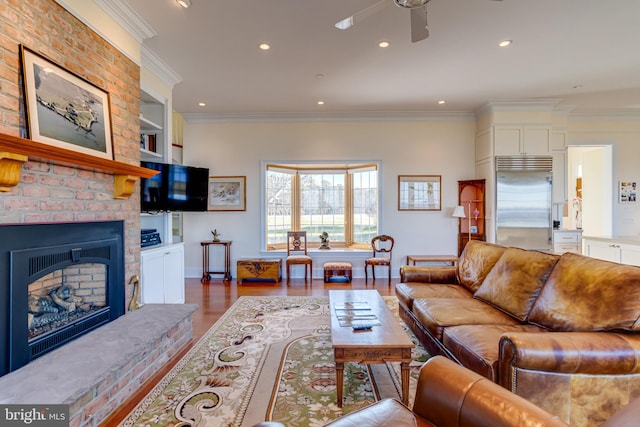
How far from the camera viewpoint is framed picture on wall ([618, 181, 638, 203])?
571 centimetres

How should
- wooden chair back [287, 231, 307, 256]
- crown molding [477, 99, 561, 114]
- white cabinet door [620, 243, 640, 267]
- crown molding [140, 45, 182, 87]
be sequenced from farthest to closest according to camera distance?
wooden chair back [287, 231, 307, 256] → crown molding [477, 99, 561, 114] → white cabinet door [620, 243, 640, 267] → crown molding [140, 45, 182, 87]

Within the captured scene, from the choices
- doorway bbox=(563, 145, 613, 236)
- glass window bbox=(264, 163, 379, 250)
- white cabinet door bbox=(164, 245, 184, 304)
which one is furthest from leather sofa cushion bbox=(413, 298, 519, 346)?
doorway bbox=(563, 145, 613, 236)

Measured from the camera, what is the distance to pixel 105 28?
2.66 meters

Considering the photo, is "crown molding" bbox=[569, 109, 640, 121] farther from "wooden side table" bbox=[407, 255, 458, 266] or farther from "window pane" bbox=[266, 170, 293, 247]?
"window pane" bbox=[266, 170, 293, 247]

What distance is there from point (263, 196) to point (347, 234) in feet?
6.61

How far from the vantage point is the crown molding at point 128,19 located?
104 inches

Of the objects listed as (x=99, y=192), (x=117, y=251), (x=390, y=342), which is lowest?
(x=390, y=342)

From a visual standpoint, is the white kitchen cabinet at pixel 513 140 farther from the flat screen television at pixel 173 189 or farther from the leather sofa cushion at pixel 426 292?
the flat screen television at pixel 173 189

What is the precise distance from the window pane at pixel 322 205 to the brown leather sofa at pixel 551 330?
3862 mm

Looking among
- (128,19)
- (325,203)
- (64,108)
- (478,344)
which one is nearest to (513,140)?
(325,203)

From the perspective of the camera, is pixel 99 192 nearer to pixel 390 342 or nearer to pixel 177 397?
pixel 177 397

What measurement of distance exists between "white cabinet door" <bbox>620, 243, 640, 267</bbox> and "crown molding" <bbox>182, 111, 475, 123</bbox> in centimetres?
303

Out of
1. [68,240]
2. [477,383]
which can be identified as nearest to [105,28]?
[68,240]

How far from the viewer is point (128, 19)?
283cm
